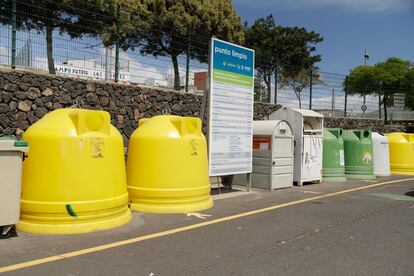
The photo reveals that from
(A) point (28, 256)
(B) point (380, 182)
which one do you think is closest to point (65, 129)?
(A) point (28, 256)

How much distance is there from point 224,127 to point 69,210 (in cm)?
391

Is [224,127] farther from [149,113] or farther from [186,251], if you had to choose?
[186,251]

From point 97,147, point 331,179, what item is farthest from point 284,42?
point 97,147

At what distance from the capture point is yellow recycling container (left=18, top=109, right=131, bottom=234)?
19.1 ft

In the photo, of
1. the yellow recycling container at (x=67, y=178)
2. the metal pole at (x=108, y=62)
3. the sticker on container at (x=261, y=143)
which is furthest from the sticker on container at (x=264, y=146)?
the yellow recycling container at (x=67, y=178)

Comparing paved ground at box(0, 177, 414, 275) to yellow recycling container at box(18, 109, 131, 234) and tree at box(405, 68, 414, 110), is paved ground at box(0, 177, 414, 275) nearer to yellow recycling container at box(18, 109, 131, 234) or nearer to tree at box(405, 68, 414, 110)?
yellow recycling container at box(18, 109, 131, 234)

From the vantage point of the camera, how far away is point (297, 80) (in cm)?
1984

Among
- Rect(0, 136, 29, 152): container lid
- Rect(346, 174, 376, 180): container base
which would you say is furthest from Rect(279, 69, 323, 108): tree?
Rect(0, 136, 29, 152): container lid

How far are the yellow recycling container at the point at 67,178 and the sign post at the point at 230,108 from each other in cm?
293

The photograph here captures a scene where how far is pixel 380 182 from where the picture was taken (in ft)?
41.7

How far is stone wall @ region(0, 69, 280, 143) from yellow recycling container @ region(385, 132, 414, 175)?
746 centimetres

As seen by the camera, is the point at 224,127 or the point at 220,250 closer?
the point at 220,250

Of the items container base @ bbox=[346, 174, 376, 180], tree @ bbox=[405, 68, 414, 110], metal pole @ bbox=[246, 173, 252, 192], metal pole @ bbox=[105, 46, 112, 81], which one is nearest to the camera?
metal pole @ bbox=[246, 173, 252, 192]

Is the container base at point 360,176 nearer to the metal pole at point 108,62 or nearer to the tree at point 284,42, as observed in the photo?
the metal pole at point 108,62
